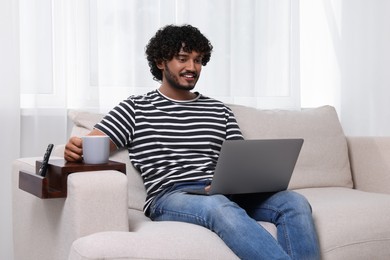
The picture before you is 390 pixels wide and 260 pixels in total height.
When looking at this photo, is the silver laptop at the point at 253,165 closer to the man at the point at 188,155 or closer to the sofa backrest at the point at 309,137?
the man at the point at 188,155

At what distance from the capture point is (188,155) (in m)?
1.96

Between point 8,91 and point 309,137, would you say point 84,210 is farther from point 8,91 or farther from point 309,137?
point 309,137

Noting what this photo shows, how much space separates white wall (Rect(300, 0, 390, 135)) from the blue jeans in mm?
1395

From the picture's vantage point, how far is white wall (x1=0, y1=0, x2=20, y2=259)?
223cm

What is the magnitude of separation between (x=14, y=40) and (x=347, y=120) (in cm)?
175

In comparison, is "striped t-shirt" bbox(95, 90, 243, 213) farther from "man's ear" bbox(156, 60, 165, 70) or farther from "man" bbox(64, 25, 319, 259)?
"man's ear" bbox(156, 60, 165, 70)

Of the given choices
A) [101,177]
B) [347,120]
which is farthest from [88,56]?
[347,120]

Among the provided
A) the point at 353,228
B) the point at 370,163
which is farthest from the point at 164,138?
the point at 370,163

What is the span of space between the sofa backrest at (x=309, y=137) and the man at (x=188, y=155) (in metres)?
0.18

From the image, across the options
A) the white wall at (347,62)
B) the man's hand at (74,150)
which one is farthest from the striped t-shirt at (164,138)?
the white wall at (347,62)

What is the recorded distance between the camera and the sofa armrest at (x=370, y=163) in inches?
91.9

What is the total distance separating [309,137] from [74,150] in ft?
3.58

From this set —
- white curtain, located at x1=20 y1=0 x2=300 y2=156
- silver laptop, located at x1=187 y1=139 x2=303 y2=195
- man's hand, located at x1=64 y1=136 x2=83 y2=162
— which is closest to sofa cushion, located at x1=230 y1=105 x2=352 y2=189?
white curtain, located at x1=20 y1=0 x2=300 y2=156

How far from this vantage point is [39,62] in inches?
A: 92.0
